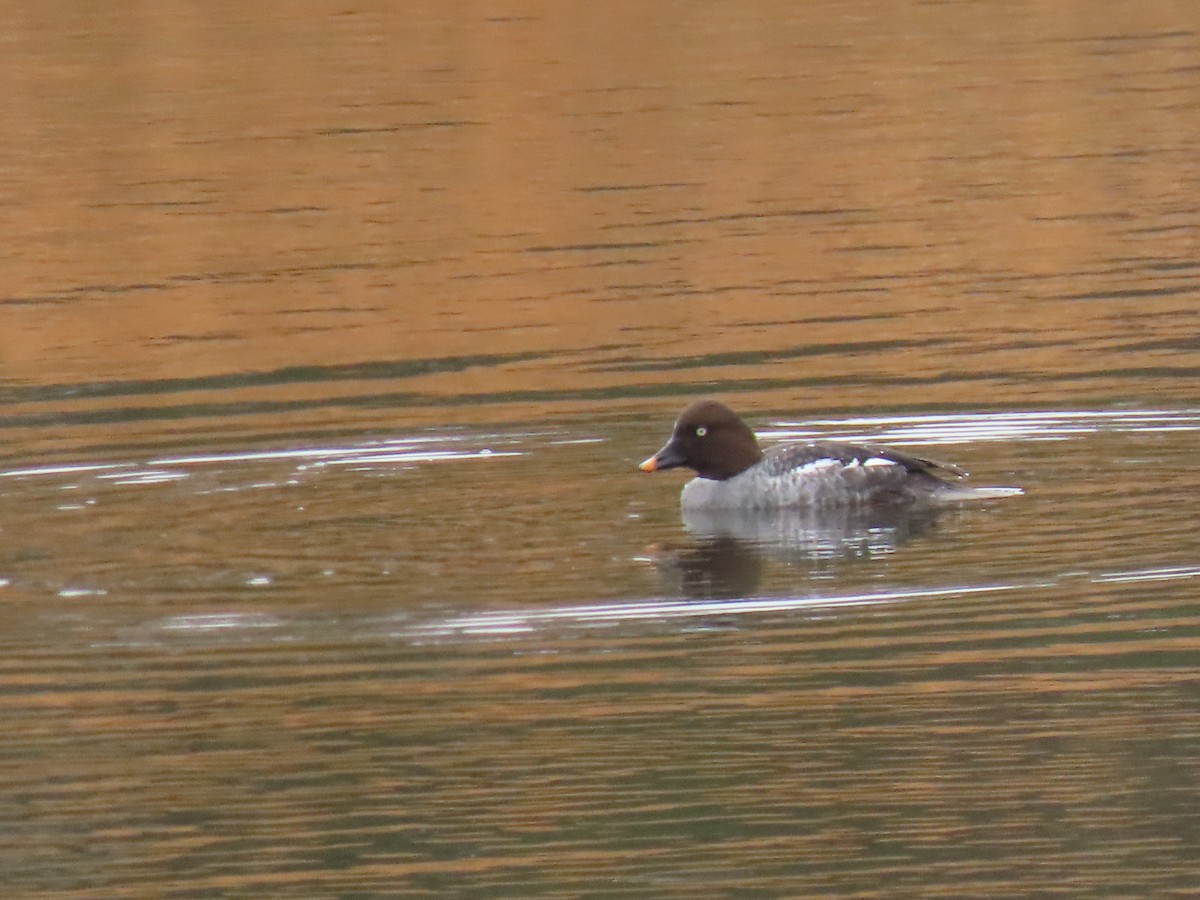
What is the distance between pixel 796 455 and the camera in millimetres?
12898

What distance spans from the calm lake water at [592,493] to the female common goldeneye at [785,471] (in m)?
0.20

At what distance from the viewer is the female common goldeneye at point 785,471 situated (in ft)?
41.8

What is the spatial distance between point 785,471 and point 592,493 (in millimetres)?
897

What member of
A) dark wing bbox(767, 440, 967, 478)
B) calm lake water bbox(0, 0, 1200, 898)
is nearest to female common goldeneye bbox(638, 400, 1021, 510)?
dark wing bbox(767, 440, 967, 478)

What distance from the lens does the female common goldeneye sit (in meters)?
12.7

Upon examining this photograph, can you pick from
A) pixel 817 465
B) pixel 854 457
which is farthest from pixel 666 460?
pixel 854 457

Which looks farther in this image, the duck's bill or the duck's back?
the duck's bill

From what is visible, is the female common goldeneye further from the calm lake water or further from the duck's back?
the calm lake water

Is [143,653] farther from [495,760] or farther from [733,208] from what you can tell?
[733,208]

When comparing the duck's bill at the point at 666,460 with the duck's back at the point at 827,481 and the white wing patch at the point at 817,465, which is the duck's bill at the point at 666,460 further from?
the white wing patch at the point at 817,465

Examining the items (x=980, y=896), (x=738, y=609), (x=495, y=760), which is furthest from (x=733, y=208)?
(x=980, y=896)

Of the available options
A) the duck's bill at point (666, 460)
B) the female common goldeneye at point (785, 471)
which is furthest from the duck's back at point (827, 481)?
the duck's bill at point (666, 460)

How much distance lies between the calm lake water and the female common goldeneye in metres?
0.20

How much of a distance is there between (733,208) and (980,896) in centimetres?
1594
